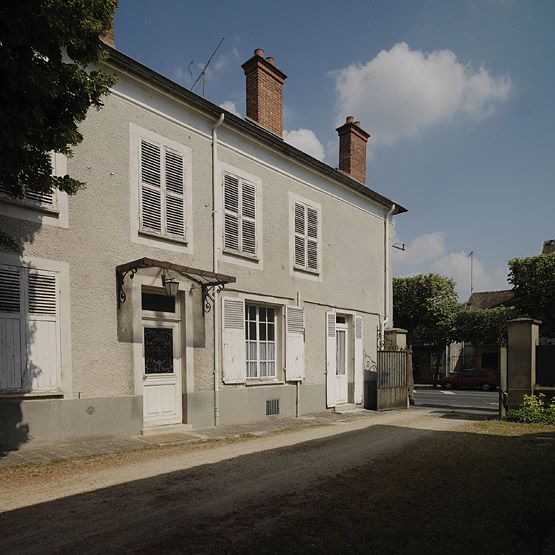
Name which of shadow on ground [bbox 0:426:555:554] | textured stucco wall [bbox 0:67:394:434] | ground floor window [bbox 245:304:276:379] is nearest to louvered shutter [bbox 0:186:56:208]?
textured stucco wall [bbox 0:67:394:434]

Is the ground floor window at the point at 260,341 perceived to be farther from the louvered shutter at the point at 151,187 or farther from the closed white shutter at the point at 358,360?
the closed white shutter at the point at 358,360

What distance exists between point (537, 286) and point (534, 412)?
17.3m

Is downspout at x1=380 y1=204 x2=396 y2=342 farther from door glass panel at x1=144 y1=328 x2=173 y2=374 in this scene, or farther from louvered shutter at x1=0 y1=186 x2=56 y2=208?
louvered shutter at x1=0 y1=186 x2=56 y2=208

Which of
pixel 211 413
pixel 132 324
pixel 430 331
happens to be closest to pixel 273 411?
pixel 211 413

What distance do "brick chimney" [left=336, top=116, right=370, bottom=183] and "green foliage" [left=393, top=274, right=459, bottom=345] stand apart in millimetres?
16902

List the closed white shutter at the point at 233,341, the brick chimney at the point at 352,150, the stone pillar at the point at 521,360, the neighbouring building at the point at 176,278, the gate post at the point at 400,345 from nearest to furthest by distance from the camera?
→ the neighbouring building at the point at 176,278
the closed white shutter at the point at 233,341
the stone pillar at the point at 521,360
the gate post at the point at 400,345
the brick chimney at the point at 352,150

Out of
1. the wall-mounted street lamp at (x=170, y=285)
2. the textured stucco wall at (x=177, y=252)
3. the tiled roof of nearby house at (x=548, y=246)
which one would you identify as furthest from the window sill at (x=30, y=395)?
the tiled roof of nearby house at (x=548, y=246)

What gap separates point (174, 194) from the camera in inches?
358

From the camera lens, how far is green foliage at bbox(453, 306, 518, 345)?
105 feet

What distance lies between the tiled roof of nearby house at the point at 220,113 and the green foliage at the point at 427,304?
17.5m

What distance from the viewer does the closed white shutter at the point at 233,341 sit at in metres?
9.73

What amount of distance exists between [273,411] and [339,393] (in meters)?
2.94

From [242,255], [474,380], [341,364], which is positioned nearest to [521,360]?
[341,364]

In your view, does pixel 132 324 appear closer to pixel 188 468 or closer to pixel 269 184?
pixel 188 468
